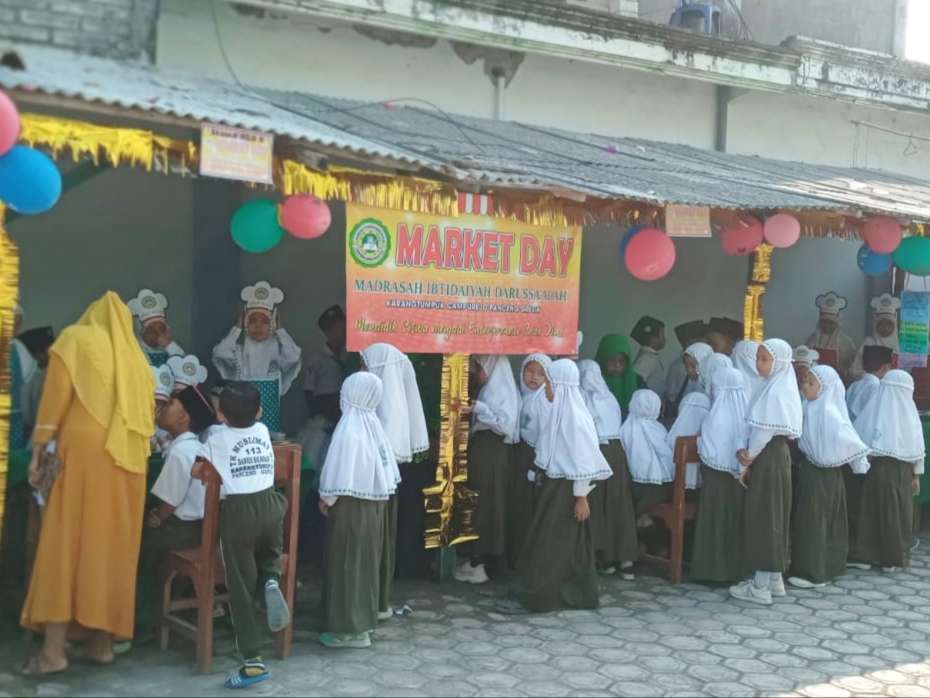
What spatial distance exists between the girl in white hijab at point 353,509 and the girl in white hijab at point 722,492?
2.44 m

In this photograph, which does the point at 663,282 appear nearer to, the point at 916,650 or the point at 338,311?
the point at 338,311

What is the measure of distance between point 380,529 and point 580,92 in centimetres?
465

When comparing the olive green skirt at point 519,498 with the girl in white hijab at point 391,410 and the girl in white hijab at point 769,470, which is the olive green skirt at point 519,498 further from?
the girl in white hijab at point 769,470

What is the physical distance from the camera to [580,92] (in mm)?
8648

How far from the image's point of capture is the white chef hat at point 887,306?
10.5 m

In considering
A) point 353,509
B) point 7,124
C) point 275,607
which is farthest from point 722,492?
point 7,124

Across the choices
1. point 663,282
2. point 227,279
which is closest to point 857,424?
point 663,282

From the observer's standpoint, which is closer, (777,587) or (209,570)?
(209,570)

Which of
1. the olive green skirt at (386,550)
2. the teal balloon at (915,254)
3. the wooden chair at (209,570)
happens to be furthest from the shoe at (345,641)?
the teal balloon at (915,254)

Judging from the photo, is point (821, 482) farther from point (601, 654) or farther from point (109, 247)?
point (109, 247)

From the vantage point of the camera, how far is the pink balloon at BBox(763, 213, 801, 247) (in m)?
7.07

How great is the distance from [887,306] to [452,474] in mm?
5853

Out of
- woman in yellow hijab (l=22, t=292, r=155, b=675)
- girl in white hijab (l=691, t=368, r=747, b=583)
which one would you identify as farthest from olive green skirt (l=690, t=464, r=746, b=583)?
woman in yellow hijab (l=22, t=292, r=155, b=675)

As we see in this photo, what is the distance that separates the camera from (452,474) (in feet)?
22.1
